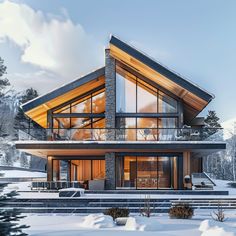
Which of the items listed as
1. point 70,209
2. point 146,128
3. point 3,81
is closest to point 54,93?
point 146,128

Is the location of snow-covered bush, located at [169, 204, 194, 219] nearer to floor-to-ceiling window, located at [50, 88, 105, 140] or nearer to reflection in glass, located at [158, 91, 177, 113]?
reflection in glass, located at [158, 91, 177, 113]

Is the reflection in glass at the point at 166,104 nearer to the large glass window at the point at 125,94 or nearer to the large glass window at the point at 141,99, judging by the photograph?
the large glass window at the point at 141,99

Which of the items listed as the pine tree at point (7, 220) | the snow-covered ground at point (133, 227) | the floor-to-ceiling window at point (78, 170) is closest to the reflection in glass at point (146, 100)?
the floor-to-ceiling window at point (78, 170)

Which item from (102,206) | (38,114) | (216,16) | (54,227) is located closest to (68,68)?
(38,114)

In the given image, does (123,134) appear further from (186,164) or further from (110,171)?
(186,164)

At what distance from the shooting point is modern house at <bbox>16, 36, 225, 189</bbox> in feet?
72.0

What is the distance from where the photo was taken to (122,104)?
24.0 metres

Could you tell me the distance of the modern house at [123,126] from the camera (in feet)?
72.0

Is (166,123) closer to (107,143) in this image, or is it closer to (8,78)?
(107,143)

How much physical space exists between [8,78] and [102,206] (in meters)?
29.3

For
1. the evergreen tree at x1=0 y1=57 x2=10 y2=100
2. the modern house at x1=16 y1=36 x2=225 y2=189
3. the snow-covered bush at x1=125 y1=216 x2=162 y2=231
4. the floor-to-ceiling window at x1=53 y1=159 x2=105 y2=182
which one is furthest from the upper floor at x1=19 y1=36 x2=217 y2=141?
the evergreen tree at x1=0 y1=57 x2=10 y2=100

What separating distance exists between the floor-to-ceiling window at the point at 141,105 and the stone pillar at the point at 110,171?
6.19 feet

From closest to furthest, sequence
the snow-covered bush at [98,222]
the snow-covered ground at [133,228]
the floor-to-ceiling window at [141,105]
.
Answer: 1. the snow-covered ground at [133,228]
2. the snow-covered bush at [98,222]
3. the floor-to-ceiling window at [141,105]

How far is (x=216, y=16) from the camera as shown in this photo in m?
21.2
